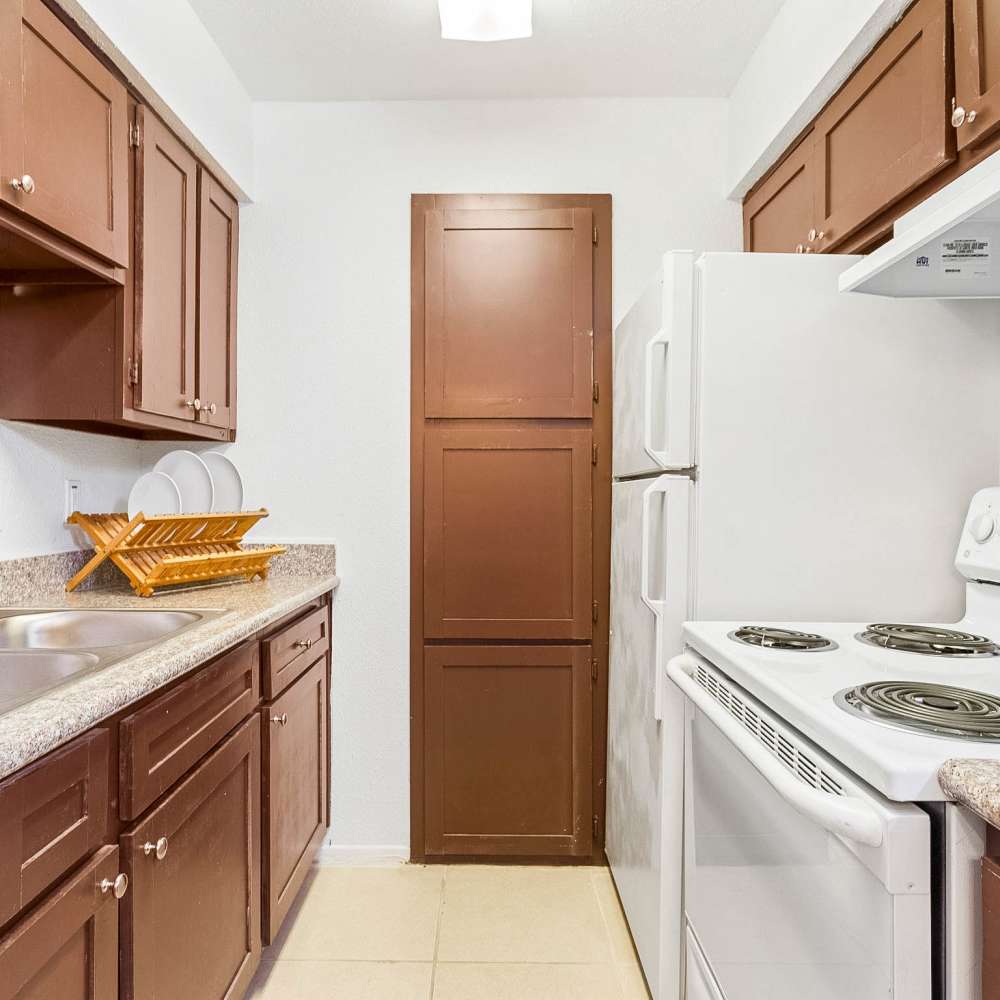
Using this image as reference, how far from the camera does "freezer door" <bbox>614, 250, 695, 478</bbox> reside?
1560 millimetres

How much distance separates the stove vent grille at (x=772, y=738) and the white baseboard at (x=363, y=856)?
1460 mm

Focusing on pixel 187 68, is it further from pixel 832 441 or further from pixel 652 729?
pixel 652 729

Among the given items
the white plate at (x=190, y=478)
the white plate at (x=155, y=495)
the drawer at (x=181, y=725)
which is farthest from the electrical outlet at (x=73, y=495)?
the drawer at (x=181, y=725)

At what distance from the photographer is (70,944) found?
901 millimetres

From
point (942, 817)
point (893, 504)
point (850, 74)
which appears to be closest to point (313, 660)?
point (893, 504)

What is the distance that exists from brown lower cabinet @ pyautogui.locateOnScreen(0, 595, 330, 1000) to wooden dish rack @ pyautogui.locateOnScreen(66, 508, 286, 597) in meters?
0.28

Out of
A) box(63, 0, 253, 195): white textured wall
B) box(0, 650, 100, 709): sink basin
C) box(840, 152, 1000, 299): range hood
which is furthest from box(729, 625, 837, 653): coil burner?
box(63, 0, 253, 195): white textured wall

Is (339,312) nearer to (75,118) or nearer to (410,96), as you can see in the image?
(410,96)

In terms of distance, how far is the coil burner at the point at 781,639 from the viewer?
4.06 feet

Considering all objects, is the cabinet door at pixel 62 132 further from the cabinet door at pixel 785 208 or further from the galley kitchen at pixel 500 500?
the cabinet door at pixel 785 208

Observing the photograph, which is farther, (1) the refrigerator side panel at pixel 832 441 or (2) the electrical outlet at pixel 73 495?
(2) the electrical outlet at pixel 73 495

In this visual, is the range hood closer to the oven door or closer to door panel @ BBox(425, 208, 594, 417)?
the oven door

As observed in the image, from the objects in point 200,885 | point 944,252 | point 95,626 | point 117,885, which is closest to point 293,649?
point 95,626

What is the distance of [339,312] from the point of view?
2.35m
